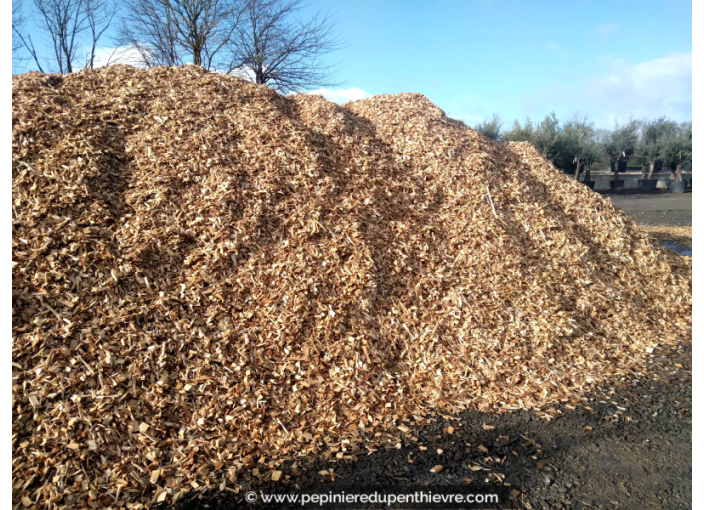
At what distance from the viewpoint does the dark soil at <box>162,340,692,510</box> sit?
2828 mm

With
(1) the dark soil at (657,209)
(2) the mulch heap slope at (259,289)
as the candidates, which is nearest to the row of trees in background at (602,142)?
(1) the dark soil at (657,209)

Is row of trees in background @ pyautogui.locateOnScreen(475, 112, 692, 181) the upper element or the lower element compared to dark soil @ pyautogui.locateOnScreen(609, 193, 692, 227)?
upper

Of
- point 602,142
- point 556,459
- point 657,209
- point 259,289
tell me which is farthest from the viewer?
point 602,142

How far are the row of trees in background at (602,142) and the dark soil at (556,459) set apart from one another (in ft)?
72.6

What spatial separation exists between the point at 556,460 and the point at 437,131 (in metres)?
4.96

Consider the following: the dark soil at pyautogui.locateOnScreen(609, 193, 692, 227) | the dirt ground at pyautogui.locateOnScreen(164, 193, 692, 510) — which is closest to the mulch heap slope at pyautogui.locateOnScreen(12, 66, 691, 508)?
the dirt ground at pyautogui.locateOnScreen(164, 193, 692, 510)

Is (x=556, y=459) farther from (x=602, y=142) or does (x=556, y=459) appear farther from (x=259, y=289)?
(x=602, y=142)

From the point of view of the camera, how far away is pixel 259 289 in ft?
13.2

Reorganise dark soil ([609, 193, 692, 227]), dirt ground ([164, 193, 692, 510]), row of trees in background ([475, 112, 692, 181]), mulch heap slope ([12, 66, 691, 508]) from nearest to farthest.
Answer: dirt ground ([164, 193, 692, 510])
mulch heap slope ([12, 66, 691, 508])
dark soil ([609, 193, 692, 227])
row of trees in background ([475, 112, 692, 181])

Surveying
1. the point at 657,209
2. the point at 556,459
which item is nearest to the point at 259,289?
the point at 556,459

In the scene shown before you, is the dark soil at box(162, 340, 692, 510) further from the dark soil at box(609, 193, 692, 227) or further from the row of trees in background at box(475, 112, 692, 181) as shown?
the row of trees in background at box(475, 112, 692, 181)

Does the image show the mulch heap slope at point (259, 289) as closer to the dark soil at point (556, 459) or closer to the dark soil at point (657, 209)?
the dark soil at point (556, 459)

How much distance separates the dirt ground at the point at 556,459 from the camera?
283 centimetres

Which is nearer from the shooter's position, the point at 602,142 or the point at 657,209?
the point at 657,209
